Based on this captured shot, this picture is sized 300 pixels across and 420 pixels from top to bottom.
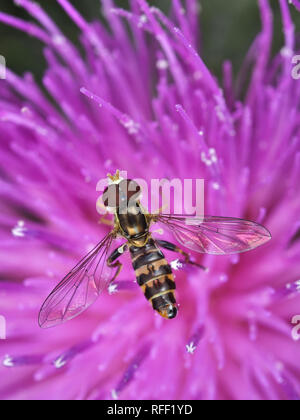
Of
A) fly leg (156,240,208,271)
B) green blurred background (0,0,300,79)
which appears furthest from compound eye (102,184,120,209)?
green blurred background (0,0,300,79)

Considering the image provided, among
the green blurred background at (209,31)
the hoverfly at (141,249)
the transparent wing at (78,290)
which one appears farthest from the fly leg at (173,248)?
the green blurred background at (209,31)

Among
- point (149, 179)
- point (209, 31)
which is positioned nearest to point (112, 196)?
point (149, 179)

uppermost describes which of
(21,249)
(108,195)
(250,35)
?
(250,35)

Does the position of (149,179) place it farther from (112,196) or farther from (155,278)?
(155,278)

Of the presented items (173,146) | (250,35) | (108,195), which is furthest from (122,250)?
(250,35)

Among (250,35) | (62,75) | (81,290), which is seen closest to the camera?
(81,290)

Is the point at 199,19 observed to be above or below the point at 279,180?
above

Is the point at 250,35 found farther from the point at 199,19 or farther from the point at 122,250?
the point at 122,250

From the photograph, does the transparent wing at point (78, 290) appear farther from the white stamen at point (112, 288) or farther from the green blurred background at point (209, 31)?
the green blurred background at point (209, 31)
